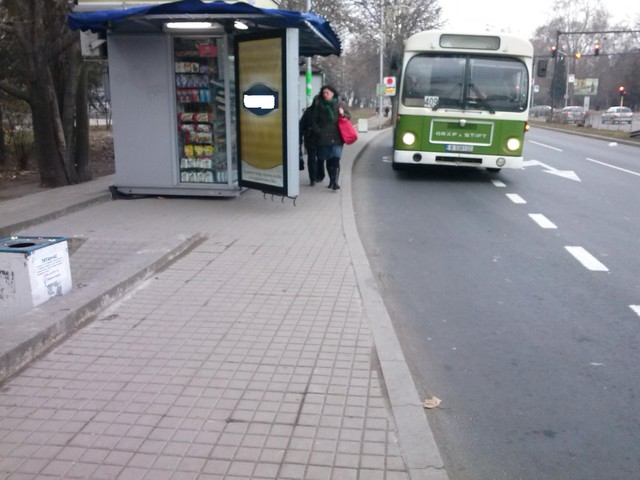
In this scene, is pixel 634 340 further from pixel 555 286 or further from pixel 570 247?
pixel 570 247

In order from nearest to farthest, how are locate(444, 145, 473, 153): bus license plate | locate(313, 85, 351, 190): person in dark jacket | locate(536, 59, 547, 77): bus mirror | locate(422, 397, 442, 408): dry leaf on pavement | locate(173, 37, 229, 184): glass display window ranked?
locate(422, 397, 442, 408): dry leaf on pavement → locate(173, 37, 229, 184): glass display window → locate(313, 85, 351, 190): person in dark jacket → locate(444, 145, 473, 153): bus license plate → locate(536, 59, 547, 77): bus mirror

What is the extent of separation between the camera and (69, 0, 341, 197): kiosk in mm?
9547

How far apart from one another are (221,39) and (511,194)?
6437 millimetres

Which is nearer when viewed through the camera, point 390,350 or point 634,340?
point 390,350

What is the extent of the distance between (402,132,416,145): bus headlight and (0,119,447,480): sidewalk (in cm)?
620

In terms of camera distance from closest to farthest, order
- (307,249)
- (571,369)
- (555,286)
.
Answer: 1. (571,369)
2. (555,286)
3. (307,249)

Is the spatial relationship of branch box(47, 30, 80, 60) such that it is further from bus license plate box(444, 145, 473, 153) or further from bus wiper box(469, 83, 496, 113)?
bus wiper box(469, 83, 496, 113)

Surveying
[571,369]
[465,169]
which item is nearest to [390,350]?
[571,369]

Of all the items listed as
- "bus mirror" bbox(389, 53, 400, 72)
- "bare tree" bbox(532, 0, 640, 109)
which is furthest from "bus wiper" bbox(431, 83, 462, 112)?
"bare tree" bbox(532, 0, 640, 109)

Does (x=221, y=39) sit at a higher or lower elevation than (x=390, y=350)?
higher

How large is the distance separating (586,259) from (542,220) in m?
2.45

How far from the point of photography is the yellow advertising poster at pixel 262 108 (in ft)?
30.7

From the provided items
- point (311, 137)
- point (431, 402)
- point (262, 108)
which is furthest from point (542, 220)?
point (431, 402)

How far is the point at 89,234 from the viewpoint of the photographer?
27.9 feet
